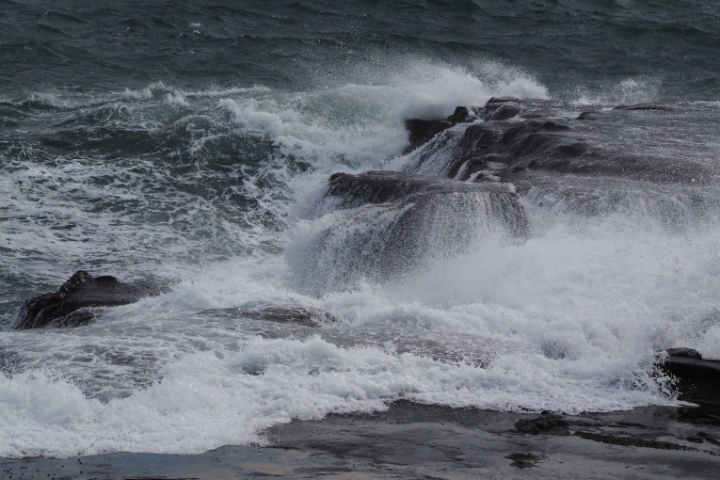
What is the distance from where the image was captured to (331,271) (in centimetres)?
1351

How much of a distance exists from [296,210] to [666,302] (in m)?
6.60

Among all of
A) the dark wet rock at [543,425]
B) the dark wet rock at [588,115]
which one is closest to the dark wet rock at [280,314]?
the dark wet rock at [543,425]

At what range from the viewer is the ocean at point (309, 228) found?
892 cm

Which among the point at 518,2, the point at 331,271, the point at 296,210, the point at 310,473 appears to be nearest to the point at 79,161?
the point at 296,210

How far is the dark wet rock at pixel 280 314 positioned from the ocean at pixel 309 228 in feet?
0.37

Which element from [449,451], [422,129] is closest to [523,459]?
[449,451]

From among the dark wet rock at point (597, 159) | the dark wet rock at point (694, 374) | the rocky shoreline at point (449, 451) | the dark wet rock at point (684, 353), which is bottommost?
the rocky shoreline at point (449, 451)

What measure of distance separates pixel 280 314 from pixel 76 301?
2295mm

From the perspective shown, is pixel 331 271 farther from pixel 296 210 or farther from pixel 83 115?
pixel 83 115

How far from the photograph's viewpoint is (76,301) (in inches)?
446

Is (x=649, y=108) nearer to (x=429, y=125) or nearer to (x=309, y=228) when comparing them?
(x=429, y=125)

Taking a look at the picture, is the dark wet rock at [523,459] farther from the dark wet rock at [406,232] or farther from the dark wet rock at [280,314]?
the dark wet rock at [406,232]

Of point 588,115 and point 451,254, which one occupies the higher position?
point 588,115

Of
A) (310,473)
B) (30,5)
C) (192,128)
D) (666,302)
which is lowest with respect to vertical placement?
(310,473)
